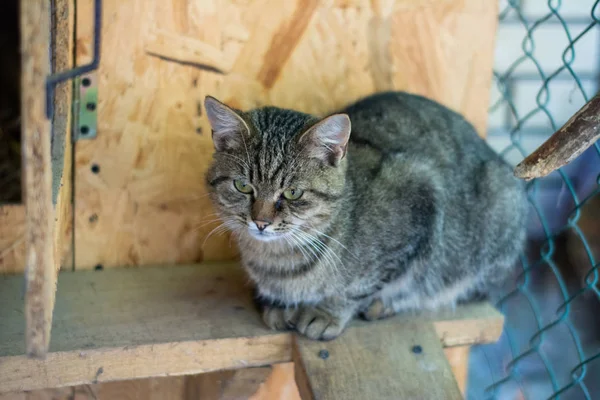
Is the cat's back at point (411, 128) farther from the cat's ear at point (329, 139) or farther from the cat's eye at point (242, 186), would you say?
the cat's eye at point (242, 186)

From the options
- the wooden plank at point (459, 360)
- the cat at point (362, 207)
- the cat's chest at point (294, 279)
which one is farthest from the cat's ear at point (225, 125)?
the wooden plank at point (459, 360)

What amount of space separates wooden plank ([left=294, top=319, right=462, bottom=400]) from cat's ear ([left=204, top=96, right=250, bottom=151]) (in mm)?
610

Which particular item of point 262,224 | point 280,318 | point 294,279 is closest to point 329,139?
point 262,224

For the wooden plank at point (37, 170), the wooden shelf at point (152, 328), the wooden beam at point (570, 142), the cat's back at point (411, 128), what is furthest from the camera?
the cat's back at point (411, 128)

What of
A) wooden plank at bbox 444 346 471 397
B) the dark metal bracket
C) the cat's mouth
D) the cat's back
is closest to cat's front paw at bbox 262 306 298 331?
the cat's mouth

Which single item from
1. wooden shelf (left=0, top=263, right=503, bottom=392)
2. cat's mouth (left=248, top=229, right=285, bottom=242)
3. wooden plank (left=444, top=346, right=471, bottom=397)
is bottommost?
wooden plank (left=444, top=346, right=471, bottom=397)

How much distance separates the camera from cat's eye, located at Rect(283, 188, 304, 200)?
6.07ft

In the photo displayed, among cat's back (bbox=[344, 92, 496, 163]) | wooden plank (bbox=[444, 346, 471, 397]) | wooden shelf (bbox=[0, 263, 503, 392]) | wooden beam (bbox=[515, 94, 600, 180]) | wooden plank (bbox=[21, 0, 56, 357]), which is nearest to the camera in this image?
wooden plank (bbox=[21, 0, 56, 357])

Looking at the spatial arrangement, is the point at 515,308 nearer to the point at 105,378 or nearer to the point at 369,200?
the point at 369,200

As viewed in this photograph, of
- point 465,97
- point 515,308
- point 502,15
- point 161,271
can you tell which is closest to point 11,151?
point 161,271

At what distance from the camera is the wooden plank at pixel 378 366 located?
1776mm

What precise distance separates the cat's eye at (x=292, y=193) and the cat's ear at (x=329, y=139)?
0.11m

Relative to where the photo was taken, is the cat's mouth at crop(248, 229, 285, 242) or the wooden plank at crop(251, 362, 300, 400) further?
the wooden plank at crop(251, 362, 300, 400)

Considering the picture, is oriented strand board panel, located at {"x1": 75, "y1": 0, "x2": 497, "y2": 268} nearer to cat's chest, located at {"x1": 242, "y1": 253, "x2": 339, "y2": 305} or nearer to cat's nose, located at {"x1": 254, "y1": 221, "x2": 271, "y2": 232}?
cat's chest, located at {"x1": 242, "y1": 253, "x2": 339, "y2": 305}
